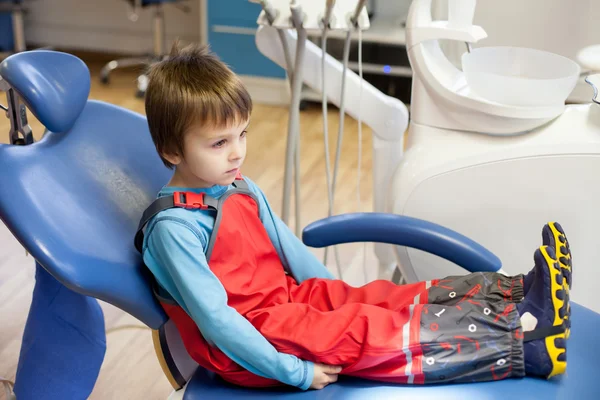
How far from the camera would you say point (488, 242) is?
5.19ft

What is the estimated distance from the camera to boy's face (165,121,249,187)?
1.19m

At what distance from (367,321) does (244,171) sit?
186 cm

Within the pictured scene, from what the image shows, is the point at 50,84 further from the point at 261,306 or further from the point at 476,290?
the point at 476,290

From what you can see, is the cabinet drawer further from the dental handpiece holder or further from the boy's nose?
the boy's nose

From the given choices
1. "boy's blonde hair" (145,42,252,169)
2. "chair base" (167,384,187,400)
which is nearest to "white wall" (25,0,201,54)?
"boy's blonde hair" (145,42,252,169)

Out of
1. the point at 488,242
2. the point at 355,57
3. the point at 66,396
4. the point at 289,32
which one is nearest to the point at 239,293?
the point at 66,396

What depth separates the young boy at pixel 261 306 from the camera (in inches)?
45.6

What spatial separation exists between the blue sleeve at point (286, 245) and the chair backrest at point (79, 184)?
19 cm

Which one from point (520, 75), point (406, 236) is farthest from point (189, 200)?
point (520, 75)

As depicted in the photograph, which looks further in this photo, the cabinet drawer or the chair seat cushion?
the cabinet drawer

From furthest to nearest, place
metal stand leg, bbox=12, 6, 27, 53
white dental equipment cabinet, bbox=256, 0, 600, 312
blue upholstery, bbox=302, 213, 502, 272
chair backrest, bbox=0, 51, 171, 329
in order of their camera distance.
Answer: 1. metal stand leg, bbox=12, 6, 27, 53
2. white dental equipment cabinet, bbox=256, 0, 600, 312
3. blue upholstery, bbox=302, 213, 502, 272
4. chair backrest, bbox=0, 51, 171, 329

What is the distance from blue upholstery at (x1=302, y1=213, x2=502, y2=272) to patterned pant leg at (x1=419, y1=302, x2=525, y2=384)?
192 mm

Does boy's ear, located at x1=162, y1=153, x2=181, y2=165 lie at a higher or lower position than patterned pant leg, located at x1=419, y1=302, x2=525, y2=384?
higher

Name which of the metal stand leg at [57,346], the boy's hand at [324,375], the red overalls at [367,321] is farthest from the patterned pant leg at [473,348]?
the metal stand leg at [57,346]
